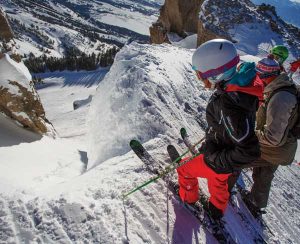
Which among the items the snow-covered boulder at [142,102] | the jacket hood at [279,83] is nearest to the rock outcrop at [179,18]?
the snow-covered boulder at [142,102]

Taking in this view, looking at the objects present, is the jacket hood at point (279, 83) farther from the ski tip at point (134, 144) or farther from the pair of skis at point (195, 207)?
the ski tip at point (134, 144)

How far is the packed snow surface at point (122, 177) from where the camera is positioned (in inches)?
152

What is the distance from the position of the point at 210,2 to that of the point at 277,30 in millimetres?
5173

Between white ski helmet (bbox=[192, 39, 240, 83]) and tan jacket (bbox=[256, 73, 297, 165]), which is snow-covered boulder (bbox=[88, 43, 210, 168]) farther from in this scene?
white ski helmet (bbox=[192, 39, 240, 83])

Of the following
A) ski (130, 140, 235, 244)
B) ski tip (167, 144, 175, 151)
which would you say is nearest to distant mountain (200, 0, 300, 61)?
ski tip (167, 144, 175, 151)

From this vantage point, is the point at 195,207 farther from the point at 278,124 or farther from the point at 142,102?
the point at 142,102

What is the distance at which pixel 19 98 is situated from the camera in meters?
9.98

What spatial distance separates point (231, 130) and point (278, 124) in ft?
3.56

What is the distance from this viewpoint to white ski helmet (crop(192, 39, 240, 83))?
387 centimetres

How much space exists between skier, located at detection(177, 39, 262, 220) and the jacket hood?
0.96 meters

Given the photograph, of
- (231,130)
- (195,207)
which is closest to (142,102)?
(195,207)

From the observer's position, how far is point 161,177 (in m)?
5.03

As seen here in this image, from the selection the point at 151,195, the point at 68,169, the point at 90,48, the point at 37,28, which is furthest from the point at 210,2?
the point at 37,28

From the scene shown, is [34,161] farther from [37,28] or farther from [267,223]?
[37,28]
